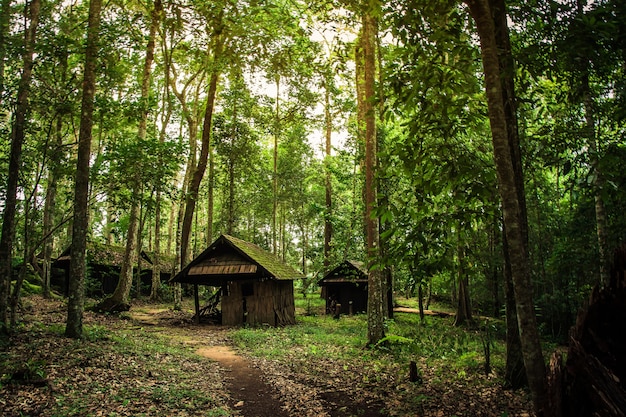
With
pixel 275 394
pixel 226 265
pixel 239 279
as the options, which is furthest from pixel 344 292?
pixel 275 394

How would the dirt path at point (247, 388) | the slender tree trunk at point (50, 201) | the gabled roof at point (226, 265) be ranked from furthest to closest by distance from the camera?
the gabled roof at point (226, 265) < the slender tree trunk at point (50, 201) < the dirt path at point (247, 388)

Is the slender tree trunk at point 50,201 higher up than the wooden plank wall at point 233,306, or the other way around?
the slender tree trunk at point 50,201

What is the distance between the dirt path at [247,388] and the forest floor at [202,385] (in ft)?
0.07

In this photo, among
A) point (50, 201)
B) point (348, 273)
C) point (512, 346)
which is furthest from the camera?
point (348, 273)

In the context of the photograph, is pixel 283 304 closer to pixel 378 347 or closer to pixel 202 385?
pixel 378 347

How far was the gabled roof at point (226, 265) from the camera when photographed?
58.9 ft

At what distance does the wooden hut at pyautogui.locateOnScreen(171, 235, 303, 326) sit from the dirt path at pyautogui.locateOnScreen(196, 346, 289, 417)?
647cm

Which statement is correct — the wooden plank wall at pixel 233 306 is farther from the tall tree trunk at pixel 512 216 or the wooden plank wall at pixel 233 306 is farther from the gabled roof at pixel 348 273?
the tall tree trunk at pixel 512 216

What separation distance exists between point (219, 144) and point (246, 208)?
11733 mm

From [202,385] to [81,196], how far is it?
5849 mm

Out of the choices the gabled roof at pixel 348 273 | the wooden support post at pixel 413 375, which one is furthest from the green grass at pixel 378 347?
the gabled roof at pixel 348 273

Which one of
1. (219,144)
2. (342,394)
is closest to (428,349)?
(342,394)

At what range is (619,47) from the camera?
4.94 metres

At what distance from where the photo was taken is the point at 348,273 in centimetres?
2109
